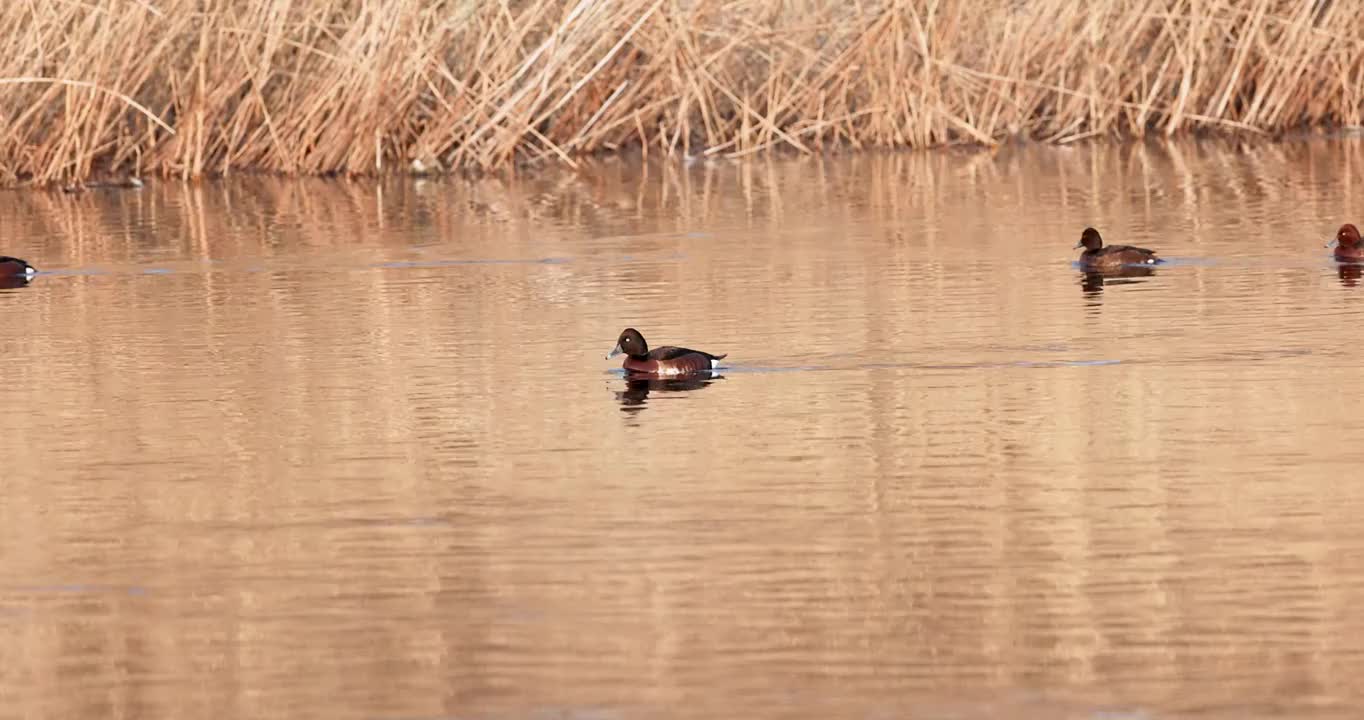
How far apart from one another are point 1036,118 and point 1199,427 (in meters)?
15.9

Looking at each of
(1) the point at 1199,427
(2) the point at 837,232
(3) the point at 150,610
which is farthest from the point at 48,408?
A: (2) the point at 837,232

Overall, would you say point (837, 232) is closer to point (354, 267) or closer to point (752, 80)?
point (354, 267)

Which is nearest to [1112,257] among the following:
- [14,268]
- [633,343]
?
[633,343]

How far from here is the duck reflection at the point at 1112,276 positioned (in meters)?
14.2

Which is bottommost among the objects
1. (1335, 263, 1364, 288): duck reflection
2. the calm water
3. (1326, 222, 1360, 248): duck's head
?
the calm water

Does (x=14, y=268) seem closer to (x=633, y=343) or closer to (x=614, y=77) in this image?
(x=633, y=343)

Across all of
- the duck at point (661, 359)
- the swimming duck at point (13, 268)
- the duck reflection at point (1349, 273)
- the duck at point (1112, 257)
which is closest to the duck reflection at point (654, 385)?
the duck at point (661, 359)

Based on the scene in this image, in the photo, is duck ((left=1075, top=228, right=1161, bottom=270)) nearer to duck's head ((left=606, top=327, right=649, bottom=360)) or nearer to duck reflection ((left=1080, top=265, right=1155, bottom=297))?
duck reflection ((left=1080, top=265, right=1155, bottom=297))

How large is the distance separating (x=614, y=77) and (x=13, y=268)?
28.6ft

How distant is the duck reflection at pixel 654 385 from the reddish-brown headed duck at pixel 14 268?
19.2 ft

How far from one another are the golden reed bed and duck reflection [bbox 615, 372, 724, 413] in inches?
417

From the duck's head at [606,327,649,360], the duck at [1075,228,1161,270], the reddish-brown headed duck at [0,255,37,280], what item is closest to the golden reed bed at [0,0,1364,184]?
the reddish-brown headed duck at [0,255,37,280]

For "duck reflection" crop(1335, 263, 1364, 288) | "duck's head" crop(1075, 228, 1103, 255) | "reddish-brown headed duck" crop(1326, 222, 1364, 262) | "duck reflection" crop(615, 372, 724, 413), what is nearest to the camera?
"duck reflection" crop(615, 372, 724, 413)

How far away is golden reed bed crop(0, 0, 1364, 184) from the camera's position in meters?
22.2
